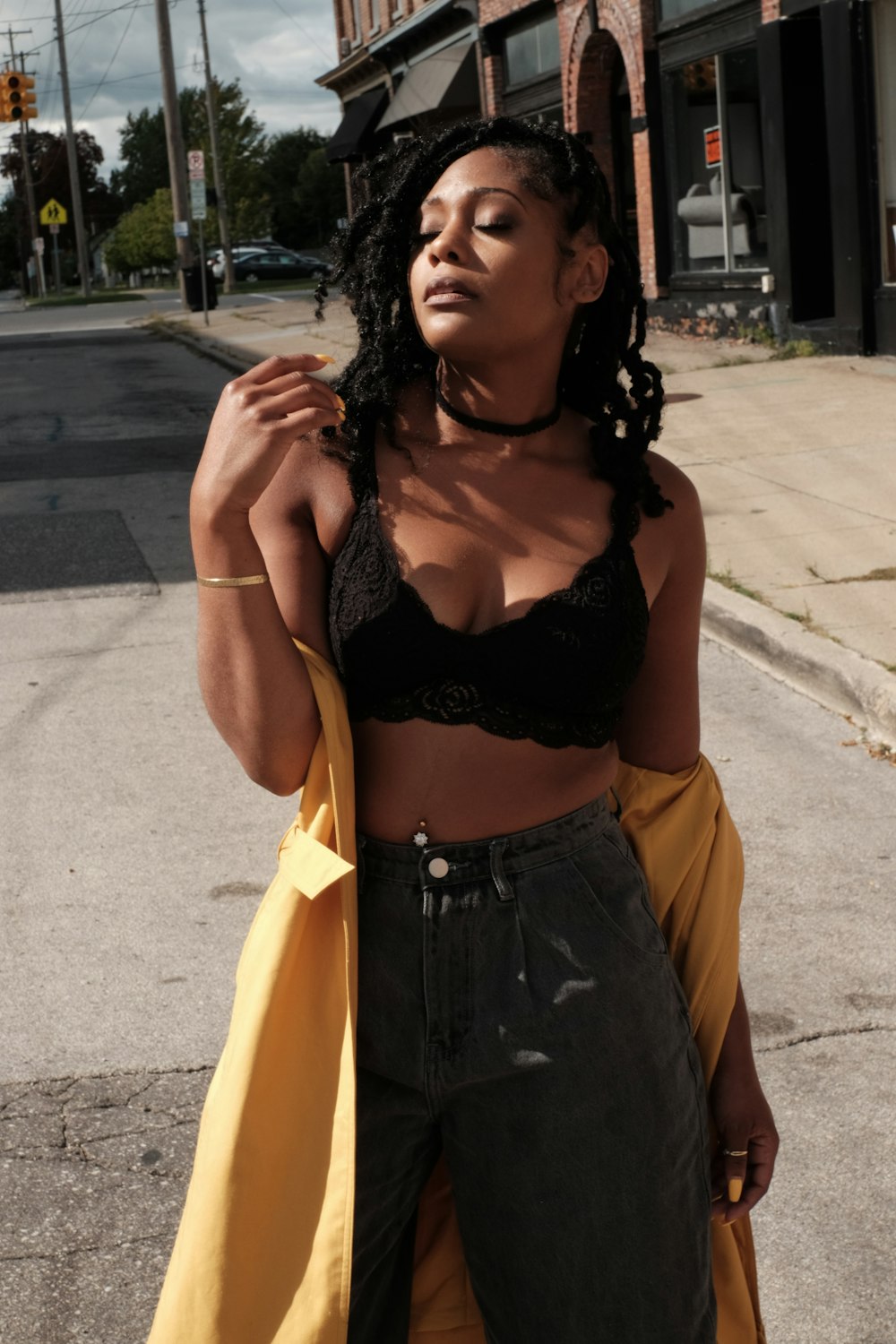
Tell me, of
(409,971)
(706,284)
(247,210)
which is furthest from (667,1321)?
(247,210)

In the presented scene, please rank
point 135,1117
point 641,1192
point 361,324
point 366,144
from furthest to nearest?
1. point 366,144
2. point 135,1117
3. point 361,324
4. point 641,1192

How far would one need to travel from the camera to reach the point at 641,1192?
1902 millimetres

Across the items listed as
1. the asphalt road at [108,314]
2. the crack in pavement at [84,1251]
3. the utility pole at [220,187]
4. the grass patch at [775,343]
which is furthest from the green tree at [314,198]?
the crack in pavement at [84,1251]

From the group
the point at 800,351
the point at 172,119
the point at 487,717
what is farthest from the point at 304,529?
the point at 172,119

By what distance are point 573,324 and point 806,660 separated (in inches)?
199

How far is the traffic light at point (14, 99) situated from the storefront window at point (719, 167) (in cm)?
1982

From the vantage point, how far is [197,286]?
32375mm

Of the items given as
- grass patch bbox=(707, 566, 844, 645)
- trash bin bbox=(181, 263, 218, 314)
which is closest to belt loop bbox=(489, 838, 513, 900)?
grass patch bbox=(707, 566, 844, 645)

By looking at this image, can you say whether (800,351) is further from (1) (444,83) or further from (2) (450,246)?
(2) (450,246)

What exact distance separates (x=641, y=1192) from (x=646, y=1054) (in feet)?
0.53

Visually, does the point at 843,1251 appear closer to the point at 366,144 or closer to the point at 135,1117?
the point at 135,1117

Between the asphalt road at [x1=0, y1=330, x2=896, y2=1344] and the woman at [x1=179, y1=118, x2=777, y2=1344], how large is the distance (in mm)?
1226

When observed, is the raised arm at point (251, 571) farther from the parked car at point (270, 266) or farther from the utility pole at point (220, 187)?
the parked car at point (270, 266)

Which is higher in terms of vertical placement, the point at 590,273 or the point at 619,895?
the point at 590,273
